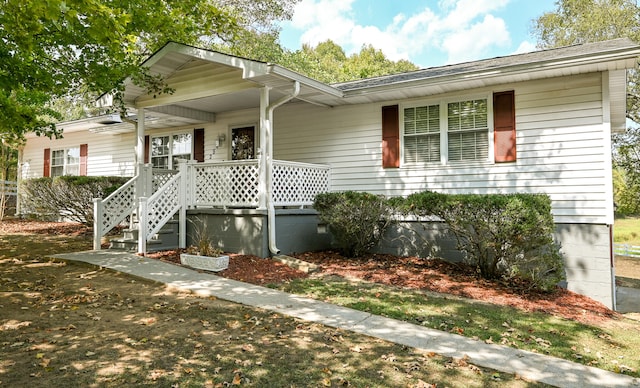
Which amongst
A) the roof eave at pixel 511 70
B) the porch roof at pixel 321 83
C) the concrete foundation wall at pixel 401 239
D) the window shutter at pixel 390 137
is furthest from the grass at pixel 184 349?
the roof eave at pixel 511 70

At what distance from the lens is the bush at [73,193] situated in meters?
12.6

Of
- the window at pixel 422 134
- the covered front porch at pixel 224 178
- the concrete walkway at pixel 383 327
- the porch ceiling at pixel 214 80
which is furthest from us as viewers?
the window at pixel 422 134

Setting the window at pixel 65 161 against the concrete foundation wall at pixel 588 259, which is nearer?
the concrete foundation wall at pixel 588 259

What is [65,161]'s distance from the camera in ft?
55.0

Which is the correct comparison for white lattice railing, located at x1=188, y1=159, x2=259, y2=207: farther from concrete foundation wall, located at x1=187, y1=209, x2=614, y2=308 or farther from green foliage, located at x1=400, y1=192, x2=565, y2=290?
green foliage, located at x1=400, y1=192, x2=565, y2=290

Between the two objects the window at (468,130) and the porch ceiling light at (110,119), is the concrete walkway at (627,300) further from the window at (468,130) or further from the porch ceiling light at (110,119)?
the porch ceiling light at (110,119)

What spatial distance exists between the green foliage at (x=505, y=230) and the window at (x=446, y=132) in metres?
1.93

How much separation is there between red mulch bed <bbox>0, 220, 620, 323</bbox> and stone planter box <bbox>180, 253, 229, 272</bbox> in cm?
14

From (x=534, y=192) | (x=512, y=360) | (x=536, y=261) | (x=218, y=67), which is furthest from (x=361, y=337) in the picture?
(x=218, y=67)

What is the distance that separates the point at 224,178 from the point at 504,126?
586 centimetres

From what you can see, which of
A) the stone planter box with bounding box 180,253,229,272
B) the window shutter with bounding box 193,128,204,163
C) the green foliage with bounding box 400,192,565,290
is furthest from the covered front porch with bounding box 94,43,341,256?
the green foliage with bounding box 400,192,565,290

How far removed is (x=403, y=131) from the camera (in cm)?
936

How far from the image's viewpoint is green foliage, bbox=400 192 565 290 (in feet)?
20.8

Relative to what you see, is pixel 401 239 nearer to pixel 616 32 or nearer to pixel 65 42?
pixel 65 42
